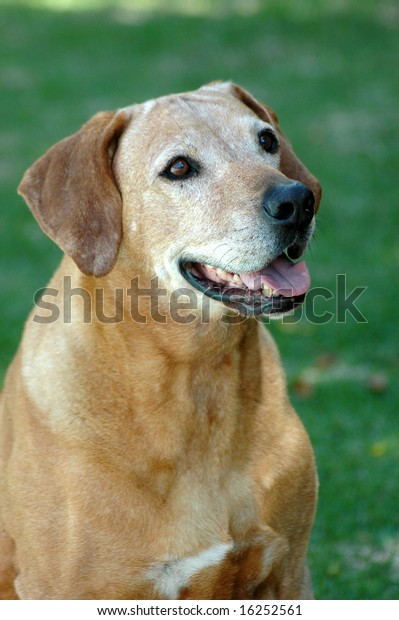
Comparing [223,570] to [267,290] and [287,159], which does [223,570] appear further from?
[287,159]

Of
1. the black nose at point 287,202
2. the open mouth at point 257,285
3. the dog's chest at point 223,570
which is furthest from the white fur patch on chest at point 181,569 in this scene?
the black nose at point 287,202

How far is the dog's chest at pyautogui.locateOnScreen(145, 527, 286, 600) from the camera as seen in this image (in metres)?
4.09

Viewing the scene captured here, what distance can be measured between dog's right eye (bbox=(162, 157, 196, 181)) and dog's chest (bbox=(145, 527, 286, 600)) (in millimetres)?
1541

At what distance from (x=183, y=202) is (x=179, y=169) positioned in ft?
0.51

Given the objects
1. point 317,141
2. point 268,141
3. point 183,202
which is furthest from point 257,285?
point 317,141

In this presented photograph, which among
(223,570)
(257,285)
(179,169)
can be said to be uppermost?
(179,169)

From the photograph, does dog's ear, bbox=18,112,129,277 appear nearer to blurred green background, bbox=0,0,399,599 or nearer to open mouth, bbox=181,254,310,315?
open mouth, bbox=181,254,310,315

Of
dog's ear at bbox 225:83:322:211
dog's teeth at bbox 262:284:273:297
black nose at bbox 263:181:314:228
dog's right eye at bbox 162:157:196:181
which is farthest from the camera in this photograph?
dog's ear at bbox 225:83:322:211

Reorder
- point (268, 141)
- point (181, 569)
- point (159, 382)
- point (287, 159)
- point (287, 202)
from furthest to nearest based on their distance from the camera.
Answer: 1. point (287, 159)
2. point (268, 141)
3. point (159, 382)
4. point (181, 569)
5. point (287, 202)

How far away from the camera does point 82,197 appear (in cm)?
423

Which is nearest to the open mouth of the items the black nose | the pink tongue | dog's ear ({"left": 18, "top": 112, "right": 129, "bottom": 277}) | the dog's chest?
the pink tongue

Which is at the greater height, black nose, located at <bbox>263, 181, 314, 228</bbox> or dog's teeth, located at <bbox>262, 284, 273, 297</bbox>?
black nose, located at <bbox>263, 181, 314, 228</bbox>

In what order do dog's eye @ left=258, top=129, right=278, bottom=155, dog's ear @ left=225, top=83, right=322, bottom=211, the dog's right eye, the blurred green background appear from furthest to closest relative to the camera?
the blurred green background < dog's ear @ left=225, top=83, right=322, bottom=211 < dog's eye @ left=258, top=129, right=278, bottom=155 < the dog's right eye
